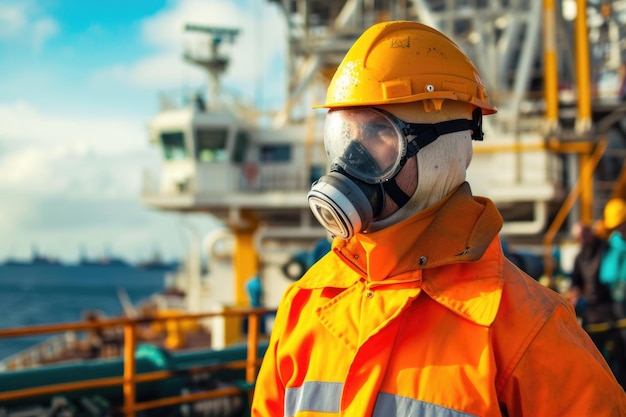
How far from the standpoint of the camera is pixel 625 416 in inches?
60.9

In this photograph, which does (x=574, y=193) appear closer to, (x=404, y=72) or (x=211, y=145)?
(x=211, y=145)

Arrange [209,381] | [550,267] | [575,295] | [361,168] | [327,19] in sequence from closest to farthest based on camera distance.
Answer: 1. [361,168]
2. [575,295]
3. [209,381]
4. [550,267]
5. [327,19]

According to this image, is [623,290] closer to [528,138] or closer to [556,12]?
[528,138]

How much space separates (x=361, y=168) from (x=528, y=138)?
1714cm

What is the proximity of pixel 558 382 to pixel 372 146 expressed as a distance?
722 mm

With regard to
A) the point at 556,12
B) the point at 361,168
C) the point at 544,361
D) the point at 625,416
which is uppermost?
the point at 556,12

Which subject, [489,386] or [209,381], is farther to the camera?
[209,381]

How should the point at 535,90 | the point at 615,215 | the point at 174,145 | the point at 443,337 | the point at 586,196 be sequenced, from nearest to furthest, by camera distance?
the point at 443,337 < the point at 615,215 < the point at 586,196 < the point at 174,145 < the point at 535,90

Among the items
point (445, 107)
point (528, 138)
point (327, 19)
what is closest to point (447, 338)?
point (445, 107)

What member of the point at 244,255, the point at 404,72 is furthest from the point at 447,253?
the point at 244,255

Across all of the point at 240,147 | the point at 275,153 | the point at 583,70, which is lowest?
the point at 275,153

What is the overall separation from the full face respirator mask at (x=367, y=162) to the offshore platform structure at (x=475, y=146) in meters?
16.6

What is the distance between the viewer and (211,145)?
21.0 metres

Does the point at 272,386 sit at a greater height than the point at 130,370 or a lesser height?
greater
